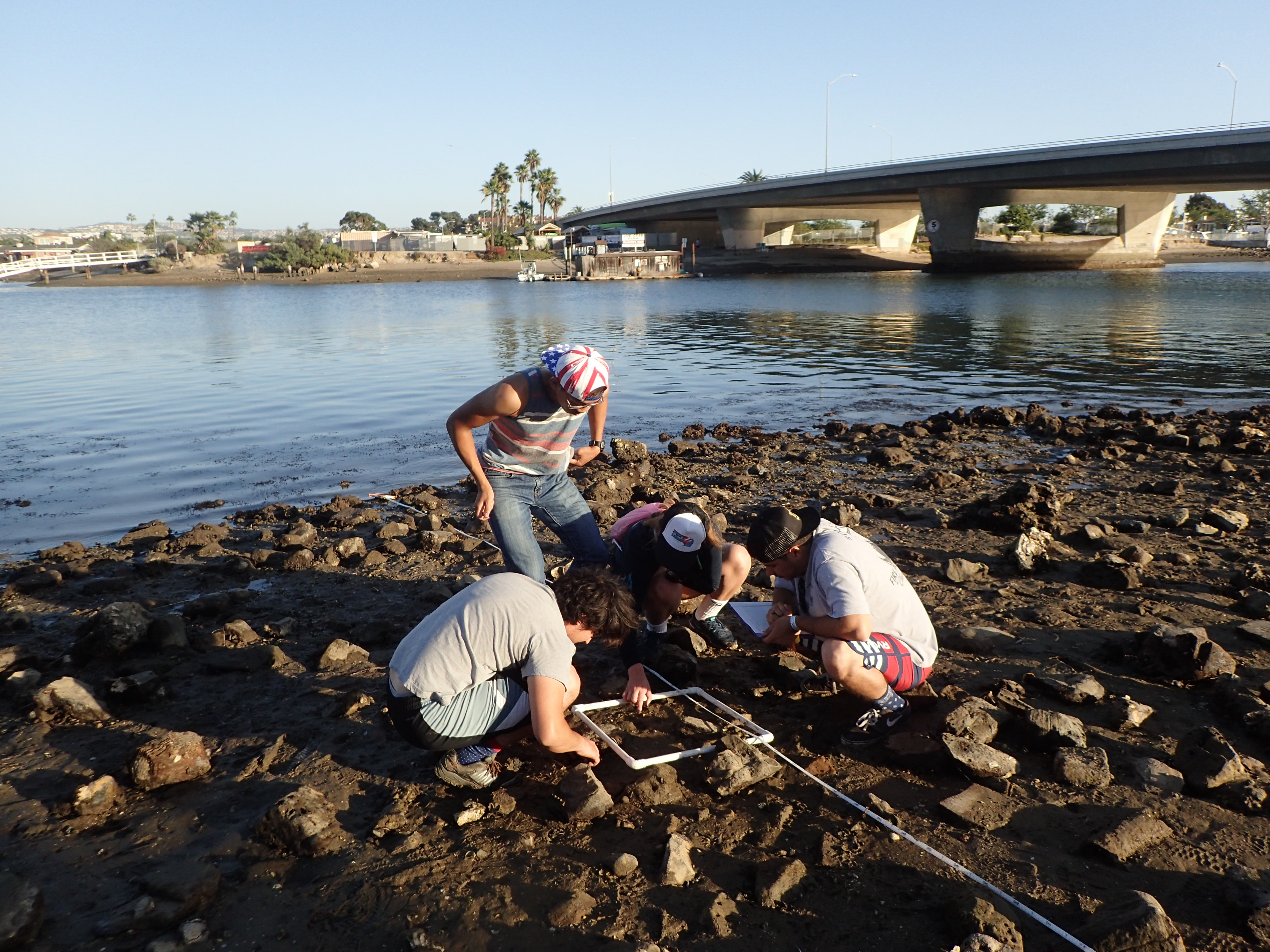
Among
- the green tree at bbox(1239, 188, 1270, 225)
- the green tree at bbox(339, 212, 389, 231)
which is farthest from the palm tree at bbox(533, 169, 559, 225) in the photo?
the green tree at bbox(1239, 188, 1270, 225)

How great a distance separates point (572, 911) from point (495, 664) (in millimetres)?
1055

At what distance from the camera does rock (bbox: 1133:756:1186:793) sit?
3727 mm

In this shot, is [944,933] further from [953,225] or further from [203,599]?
[953,225]

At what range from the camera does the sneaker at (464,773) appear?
12.5 ft

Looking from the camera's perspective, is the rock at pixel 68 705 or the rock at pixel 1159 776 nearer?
the rock at pixel 1159 776

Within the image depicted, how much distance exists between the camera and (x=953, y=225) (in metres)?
69.8

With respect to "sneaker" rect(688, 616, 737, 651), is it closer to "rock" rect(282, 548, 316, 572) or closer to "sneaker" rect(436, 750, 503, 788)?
"sneaker" rect(436, 750, 503, 788)

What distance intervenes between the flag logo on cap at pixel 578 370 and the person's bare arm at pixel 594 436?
2.63ft

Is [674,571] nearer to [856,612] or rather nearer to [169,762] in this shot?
[856,612]

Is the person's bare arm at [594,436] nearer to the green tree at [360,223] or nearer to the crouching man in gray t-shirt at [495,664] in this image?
the crouching man in gray t-shirt at [495,664]

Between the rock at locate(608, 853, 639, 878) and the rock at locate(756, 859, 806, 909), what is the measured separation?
48 centimetres

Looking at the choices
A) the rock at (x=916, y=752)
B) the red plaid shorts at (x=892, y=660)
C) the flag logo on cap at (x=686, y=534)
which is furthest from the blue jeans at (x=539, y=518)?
the rock at (x=916, y=752)

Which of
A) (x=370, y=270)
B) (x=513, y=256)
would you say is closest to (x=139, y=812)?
(x=370, y=270)

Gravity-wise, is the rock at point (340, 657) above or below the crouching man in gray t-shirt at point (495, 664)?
below
